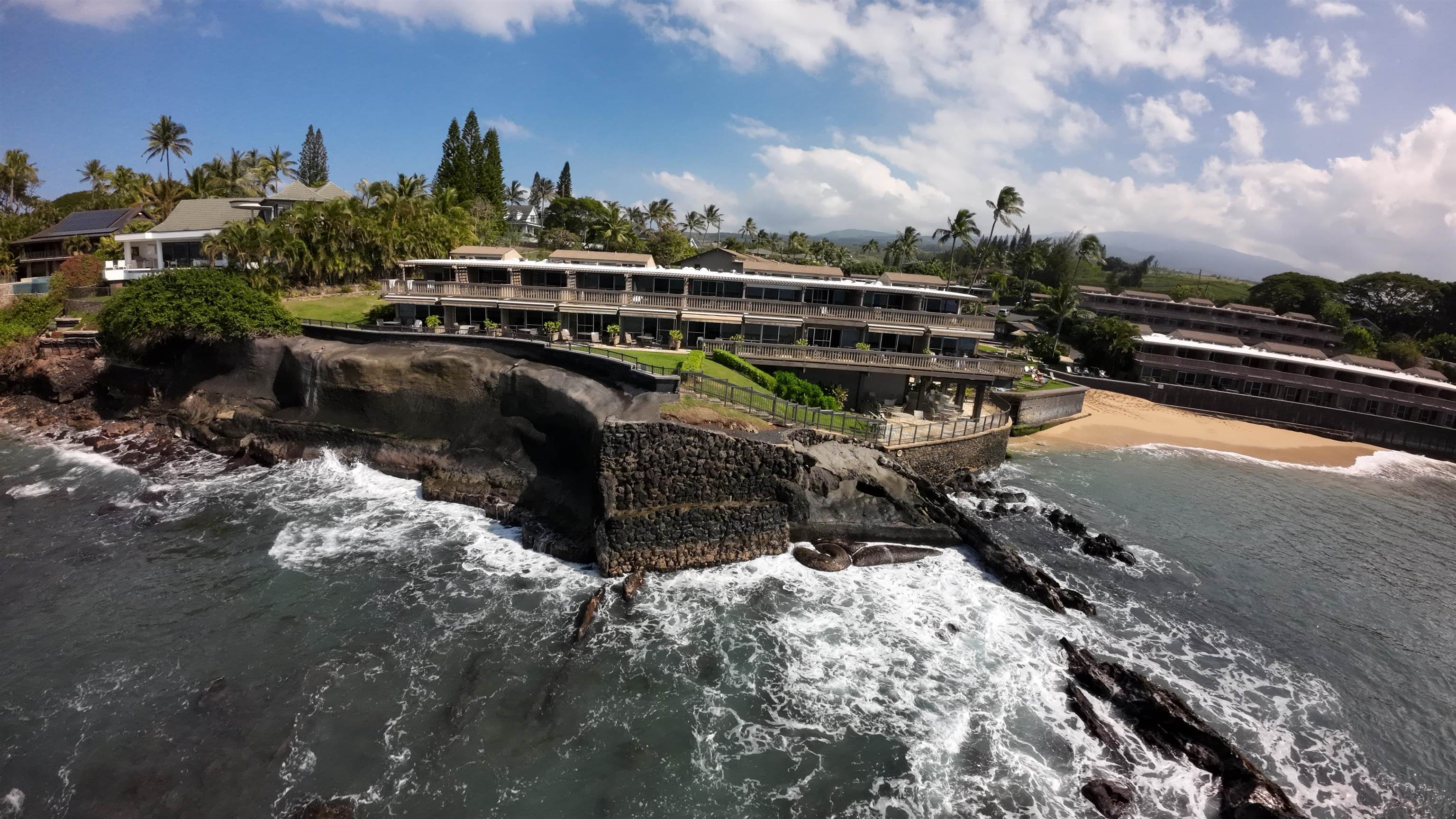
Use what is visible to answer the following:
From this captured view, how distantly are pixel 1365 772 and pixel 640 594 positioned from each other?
2334 centimetres

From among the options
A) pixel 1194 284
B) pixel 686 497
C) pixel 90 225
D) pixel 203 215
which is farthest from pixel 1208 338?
pixel 90 225

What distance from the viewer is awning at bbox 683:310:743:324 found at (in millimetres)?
41531

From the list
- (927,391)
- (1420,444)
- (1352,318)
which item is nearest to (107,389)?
(927,391)

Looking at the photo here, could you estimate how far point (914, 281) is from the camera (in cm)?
4728

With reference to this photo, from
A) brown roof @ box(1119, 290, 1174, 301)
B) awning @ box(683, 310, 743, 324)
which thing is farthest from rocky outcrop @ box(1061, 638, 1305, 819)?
brown roof @ box(1119, 290, 1174, 301)

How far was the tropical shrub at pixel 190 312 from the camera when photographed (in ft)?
117

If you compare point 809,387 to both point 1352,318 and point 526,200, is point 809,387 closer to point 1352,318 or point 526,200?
point 1352,318

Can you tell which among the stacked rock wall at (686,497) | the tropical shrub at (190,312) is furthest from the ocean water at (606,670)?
the tropical shrub at (190,312)

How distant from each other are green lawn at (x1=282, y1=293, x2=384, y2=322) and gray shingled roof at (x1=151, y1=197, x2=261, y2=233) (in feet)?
42.4

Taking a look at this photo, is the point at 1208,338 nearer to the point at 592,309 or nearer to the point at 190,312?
the point at 592,309

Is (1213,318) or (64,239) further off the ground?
(64,239)

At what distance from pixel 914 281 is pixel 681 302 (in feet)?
61.8

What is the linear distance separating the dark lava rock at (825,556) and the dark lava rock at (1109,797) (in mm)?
11574

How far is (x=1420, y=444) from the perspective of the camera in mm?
58469
